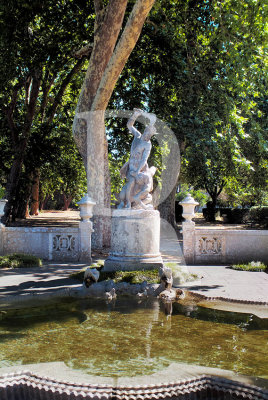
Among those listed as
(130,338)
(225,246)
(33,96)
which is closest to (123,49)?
(225,246)

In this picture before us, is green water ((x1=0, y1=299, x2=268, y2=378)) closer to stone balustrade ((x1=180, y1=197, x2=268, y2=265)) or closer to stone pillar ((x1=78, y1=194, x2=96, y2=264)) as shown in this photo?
stone pillar ((x1=78, y1=194, x2=96, y2=264))

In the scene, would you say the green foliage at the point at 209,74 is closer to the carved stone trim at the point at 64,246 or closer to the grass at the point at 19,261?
the carved stone trim at the point at 64,246

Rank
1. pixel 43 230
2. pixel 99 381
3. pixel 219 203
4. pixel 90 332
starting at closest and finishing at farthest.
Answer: pixel 99 381
pixel 90 332
pixel 43 230
pixel 219 203

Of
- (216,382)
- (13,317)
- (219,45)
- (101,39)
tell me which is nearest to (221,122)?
(219,45)

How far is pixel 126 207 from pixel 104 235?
5709mm

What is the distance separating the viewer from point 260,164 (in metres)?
18.4

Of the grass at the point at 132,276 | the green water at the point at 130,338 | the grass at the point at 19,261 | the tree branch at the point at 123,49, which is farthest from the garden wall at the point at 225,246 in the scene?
the green water at the point at 130,338

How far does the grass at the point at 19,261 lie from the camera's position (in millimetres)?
11547

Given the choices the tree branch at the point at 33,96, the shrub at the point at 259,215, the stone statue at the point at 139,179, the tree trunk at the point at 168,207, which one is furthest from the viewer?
the shrub at the point at 259,215

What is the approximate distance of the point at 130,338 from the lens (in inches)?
216

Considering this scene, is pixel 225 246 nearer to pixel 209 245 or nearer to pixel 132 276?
pixel 209 245

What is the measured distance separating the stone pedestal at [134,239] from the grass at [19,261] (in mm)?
2867

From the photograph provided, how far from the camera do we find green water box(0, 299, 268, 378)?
4547mm

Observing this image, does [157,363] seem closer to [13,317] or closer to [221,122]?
[13,317]
